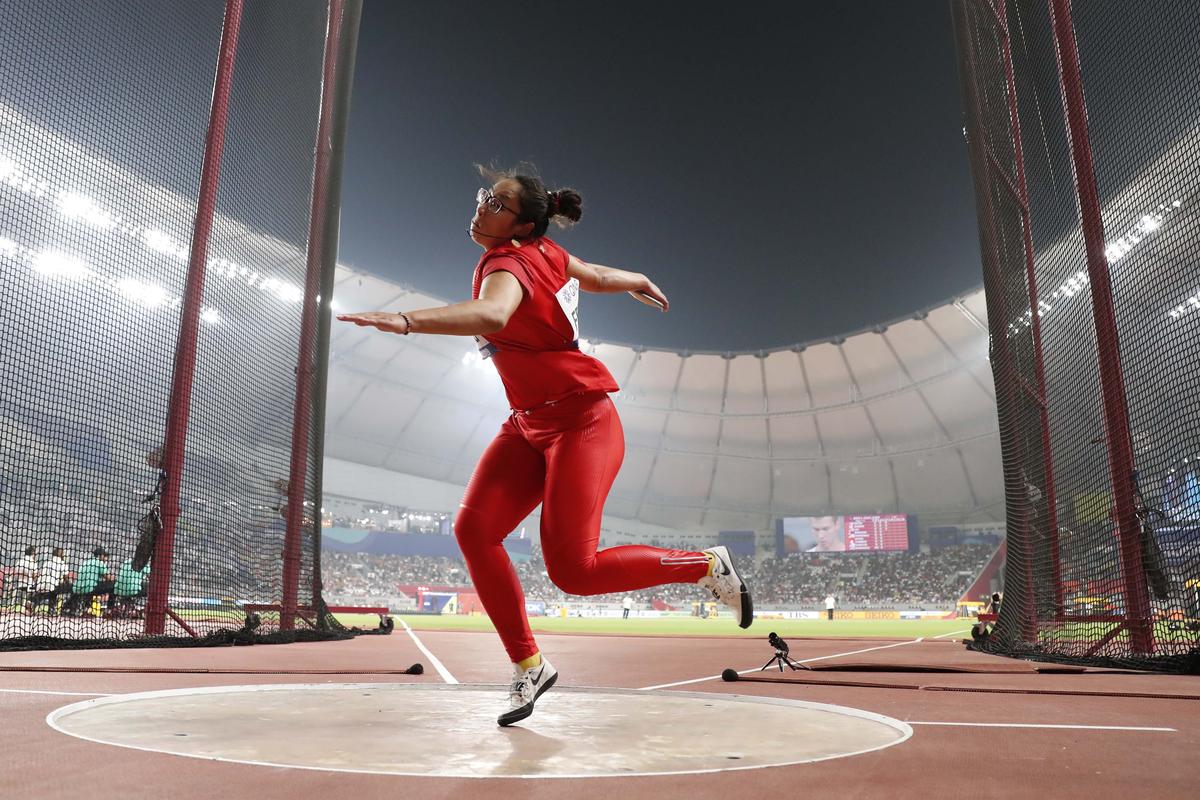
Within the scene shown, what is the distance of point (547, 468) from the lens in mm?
2699

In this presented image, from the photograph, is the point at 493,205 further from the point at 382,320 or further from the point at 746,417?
the point at 746,417

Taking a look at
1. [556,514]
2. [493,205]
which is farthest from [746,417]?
[556,514]

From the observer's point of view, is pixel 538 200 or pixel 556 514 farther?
pixel 538 200

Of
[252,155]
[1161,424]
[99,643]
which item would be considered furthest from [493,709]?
[252,155]

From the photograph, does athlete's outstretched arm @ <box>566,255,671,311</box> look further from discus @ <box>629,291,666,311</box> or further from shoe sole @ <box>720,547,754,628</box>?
Answer: shoe sole @ <box>720,547,754,628</box>

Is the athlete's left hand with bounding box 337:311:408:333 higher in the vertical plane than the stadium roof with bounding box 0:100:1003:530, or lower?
lower

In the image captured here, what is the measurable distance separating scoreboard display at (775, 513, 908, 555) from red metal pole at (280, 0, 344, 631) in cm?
3575

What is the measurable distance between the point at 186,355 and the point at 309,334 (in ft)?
5.63

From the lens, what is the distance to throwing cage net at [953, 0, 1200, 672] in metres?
5.29

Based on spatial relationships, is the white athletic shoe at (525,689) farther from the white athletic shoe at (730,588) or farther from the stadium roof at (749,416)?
the stadium roof at (749,416)

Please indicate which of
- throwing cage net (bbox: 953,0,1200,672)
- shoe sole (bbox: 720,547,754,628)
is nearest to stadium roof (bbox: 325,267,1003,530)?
throwing cage net (bbox: 953,0,1200,672)

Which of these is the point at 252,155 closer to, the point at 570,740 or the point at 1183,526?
the point at 570,740

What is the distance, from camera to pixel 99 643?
18.1ft

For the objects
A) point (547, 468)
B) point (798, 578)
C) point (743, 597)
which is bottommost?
point (798, 578)
